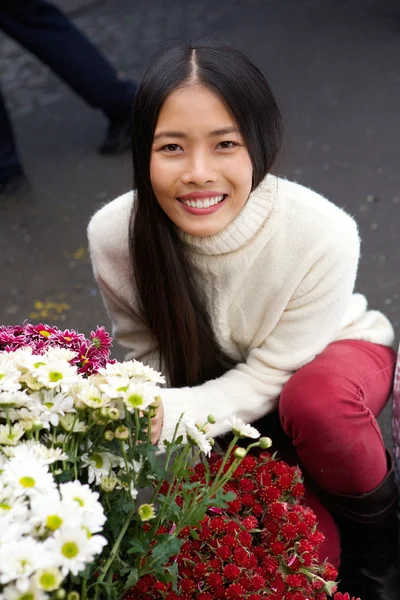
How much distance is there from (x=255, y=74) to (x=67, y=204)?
2.16m

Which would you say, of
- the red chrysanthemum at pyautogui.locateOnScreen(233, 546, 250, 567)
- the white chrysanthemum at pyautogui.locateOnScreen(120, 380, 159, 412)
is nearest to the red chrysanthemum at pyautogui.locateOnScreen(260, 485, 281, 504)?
the red chrysanthemum at pyautogui.locateOnScreen(233, 546, 250, 567)

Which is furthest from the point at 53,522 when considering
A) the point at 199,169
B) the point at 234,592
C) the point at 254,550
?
the point at 199,169

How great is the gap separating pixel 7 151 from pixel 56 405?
114 inches

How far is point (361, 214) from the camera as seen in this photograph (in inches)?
136

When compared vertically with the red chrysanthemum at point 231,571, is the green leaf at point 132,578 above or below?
above

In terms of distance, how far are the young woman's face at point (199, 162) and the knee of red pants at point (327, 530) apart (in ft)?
2.29

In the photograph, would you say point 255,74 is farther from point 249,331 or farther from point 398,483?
point 398,483

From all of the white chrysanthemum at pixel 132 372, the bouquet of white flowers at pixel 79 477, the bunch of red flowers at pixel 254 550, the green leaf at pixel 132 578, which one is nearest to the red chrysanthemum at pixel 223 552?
the bunch of red flowers at pixel 254 550

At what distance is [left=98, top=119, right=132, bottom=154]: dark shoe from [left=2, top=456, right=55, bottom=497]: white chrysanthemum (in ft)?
10.2

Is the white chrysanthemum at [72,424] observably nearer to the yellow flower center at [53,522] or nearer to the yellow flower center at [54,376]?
the yellow flower center at [54,376]

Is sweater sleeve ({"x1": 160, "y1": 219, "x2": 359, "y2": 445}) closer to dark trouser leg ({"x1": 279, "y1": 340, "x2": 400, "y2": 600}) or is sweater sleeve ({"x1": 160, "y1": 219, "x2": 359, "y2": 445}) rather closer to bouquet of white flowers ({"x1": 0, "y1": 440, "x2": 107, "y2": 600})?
dark trouser leg ({"x1": 279, "y1": 340, "x2": 400, "y2": 600})

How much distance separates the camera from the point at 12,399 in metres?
1.07

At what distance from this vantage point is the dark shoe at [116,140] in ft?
13.0

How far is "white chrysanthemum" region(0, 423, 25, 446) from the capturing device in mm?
1061
